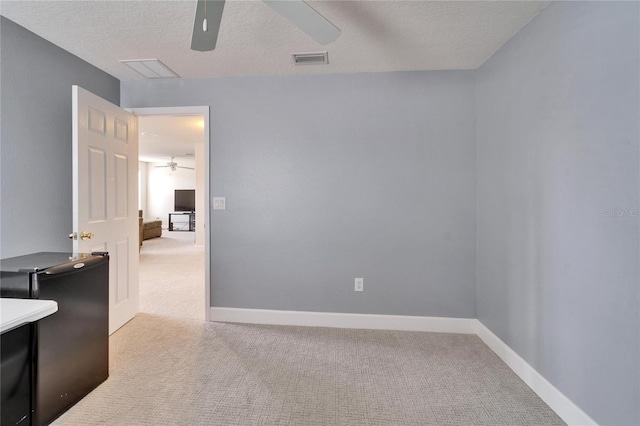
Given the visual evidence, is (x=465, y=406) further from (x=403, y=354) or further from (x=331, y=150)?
(x=331, y=150)

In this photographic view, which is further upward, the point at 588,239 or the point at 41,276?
the point at 588,239

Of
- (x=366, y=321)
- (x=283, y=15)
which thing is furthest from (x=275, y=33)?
(x=366, y=321)

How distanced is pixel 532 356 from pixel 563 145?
1337 millimetres

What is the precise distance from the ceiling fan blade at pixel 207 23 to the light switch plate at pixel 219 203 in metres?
1.64

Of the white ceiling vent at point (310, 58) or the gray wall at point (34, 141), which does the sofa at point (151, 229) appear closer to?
the gray wall at point (34, 141)

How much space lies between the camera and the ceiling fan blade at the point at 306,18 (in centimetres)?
147

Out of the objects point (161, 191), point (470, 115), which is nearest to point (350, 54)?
point (470, 115)

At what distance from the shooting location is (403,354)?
2496mm

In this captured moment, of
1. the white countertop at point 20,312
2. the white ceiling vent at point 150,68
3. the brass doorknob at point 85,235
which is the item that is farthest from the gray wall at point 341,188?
the white countertop at point 20,312

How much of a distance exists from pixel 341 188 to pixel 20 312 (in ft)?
7.62

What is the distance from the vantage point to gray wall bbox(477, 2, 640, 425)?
1.42m

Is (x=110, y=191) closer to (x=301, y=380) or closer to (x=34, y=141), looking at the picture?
(x=34, y=141)

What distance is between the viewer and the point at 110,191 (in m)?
2.79

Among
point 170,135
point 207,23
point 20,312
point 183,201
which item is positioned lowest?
point 20,312
